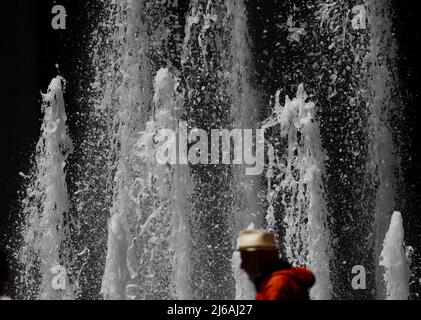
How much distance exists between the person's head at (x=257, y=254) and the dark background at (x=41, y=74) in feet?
24.5

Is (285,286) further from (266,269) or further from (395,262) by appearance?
(395,262)

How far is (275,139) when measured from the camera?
10.6 metres

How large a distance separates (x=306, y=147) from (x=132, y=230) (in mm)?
2408

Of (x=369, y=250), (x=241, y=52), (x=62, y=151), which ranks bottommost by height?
(x=369, y=250)

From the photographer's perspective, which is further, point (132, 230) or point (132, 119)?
point (132, 119)

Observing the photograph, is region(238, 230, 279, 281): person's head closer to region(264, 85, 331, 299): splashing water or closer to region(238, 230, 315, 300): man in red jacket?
region(238, 230, 315, 300): man in red jacket

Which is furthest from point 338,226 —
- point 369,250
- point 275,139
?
point 275,139

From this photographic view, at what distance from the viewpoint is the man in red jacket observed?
331cm

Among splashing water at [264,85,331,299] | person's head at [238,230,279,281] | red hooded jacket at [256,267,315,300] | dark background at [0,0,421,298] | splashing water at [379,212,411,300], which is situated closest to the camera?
red hooded jacket at [256,267,315,300]

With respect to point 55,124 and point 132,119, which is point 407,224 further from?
point 55,124

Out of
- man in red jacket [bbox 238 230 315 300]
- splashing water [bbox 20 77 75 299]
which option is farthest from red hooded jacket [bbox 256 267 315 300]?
splashing water [bbox 20 77 75 299]


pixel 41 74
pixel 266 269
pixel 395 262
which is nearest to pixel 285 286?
pixel 266 269

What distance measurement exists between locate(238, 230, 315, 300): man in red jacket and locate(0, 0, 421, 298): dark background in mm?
7466
